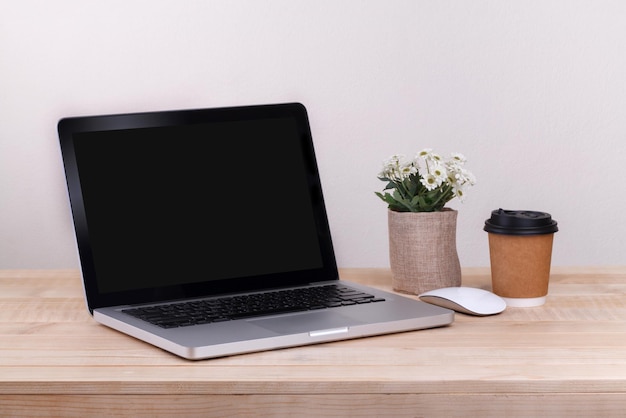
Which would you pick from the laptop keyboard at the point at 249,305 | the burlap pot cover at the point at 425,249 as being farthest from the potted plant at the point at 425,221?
the laptop keyboard at the point at 249,305

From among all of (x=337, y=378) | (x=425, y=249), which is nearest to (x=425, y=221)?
(x=425, y=249)

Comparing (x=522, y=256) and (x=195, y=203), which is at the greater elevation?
(x=195, y=203)

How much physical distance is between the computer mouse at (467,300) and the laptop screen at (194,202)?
186mm

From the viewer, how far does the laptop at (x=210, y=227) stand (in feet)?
3.51

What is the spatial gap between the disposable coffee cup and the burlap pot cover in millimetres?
68

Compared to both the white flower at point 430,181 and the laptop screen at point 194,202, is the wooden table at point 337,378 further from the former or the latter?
the white flower at point 430,181

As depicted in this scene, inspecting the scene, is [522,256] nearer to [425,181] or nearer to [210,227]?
[425,181]

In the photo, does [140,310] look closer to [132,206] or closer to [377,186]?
[132,206]

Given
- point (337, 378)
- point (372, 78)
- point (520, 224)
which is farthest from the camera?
point (372, 78)

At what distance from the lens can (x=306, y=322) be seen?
3.33ft

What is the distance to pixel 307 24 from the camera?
1657 millimetres

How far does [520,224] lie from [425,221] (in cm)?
13

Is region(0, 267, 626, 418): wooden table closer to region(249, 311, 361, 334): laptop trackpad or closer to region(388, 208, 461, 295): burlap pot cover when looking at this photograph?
region(249, 311, 361, 334): laptop trackpad

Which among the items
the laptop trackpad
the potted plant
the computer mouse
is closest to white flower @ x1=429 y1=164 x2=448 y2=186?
the potted plant
